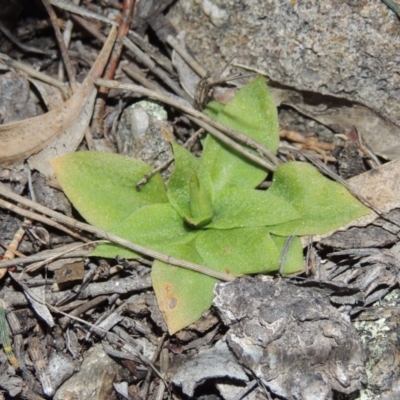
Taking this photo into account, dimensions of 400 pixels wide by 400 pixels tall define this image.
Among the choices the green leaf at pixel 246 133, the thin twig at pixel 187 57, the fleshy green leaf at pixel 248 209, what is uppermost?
the thin twig at pixel 187 57

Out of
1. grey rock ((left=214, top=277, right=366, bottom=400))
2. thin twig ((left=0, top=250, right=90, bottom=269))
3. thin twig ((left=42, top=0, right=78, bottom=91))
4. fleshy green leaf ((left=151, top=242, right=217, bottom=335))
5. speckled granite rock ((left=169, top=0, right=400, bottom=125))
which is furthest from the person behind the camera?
thin twig ((left=42, top=0, right=78, bottom=91))

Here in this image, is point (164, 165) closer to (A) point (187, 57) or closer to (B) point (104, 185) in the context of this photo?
(B) point (104, 185)

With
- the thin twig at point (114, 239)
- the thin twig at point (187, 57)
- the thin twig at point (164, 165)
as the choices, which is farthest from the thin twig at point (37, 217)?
the thin twig at point (187, 57)

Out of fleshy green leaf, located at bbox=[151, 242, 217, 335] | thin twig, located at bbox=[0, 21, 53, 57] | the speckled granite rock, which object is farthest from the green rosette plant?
thin twig, located at bbox=[0, 21, 53, 57]

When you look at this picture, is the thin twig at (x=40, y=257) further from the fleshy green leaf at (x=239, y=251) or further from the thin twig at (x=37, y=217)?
the fleshy green leaf at (x=239, y=251)

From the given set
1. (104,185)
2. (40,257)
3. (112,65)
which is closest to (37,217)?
(40,257)

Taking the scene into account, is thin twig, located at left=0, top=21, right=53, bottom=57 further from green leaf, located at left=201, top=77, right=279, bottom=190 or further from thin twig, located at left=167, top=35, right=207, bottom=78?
green leaf, located at left=201, top=77, right=279, bottom=190
